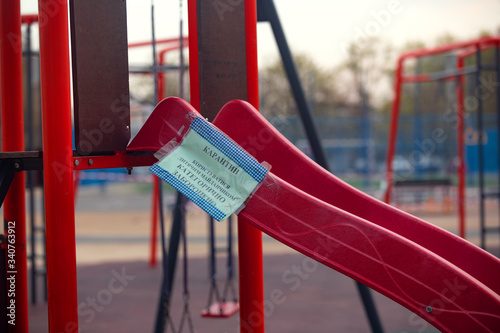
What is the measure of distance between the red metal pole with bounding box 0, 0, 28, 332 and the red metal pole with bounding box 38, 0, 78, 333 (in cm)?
64

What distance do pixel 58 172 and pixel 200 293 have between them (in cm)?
339

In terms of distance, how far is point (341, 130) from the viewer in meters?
16.3

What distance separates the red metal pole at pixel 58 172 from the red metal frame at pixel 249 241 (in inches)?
24.8

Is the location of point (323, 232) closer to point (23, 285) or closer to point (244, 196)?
point (244, 196)

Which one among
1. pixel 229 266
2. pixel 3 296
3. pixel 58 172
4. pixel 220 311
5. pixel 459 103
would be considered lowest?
pixel 220 311

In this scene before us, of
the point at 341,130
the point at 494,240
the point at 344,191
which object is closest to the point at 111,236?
the point at 494,240

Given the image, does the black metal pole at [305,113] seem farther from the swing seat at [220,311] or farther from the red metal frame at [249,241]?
the swing seat at [220,311]

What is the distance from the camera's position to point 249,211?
1618 mm

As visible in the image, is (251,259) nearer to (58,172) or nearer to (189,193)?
(189,193)

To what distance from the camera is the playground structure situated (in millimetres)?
1544

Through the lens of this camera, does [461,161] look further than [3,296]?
Yes

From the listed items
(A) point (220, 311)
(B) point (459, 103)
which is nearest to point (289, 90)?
(B) point (459, 103)

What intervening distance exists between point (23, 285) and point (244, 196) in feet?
3.64

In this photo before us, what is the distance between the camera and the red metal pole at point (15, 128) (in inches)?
85.4
